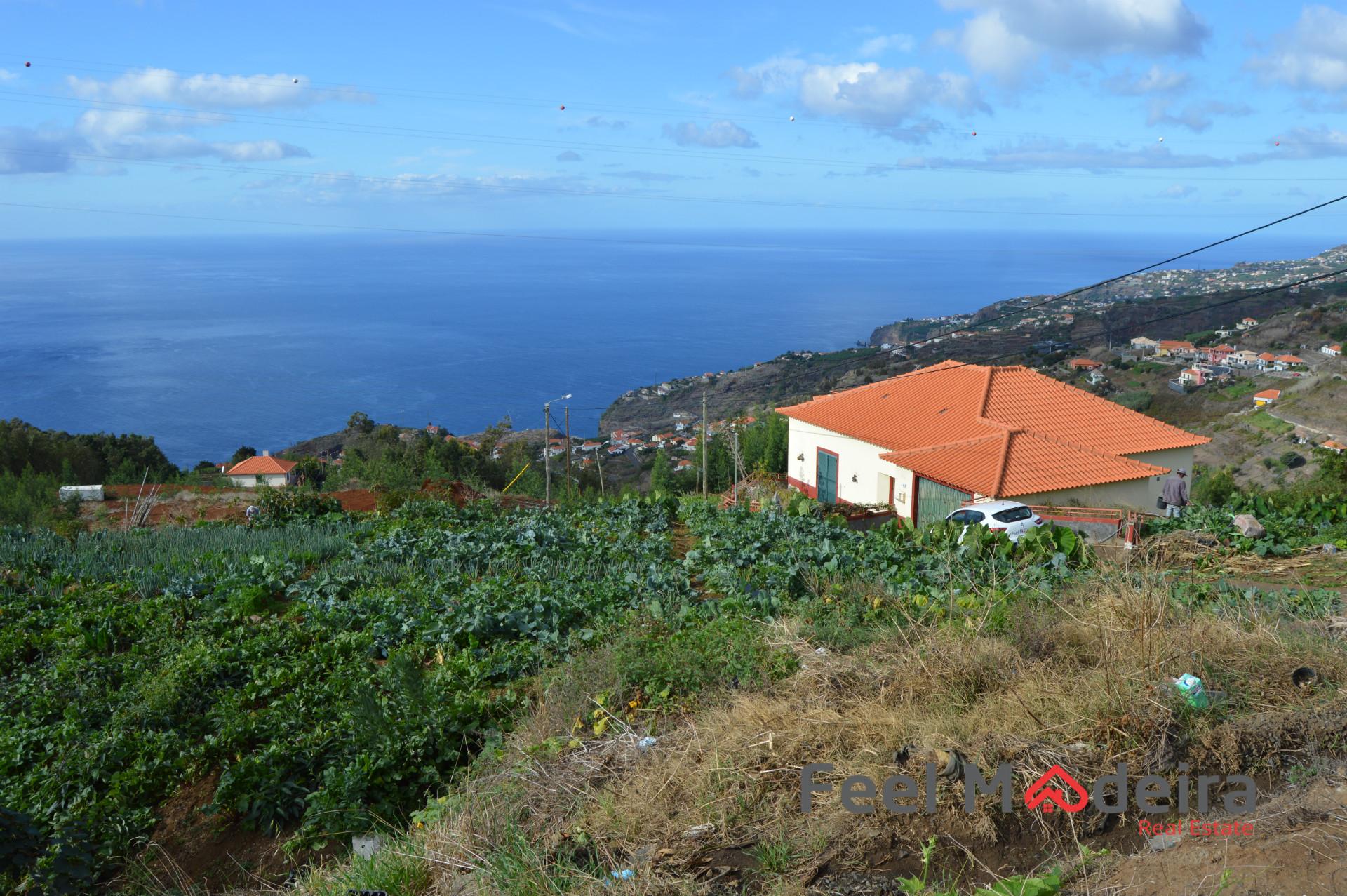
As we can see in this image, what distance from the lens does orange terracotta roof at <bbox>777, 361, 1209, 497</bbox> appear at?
70.0 ft

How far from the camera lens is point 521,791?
5.11m

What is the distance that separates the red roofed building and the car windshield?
387 centimetres

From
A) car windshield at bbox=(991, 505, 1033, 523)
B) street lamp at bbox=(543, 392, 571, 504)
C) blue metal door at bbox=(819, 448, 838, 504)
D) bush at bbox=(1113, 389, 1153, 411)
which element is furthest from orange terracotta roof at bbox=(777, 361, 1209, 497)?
bush at bbox=(1113, 389, 1153, 411)

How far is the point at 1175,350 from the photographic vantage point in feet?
209

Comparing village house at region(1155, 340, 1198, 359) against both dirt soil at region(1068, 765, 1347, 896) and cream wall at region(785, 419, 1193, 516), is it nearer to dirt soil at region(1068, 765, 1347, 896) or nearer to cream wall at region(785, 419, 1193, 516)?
cream wall at region(785, 419, 1193, 516)

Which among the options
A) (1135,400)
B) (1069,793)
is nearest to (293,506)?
(1069,793)

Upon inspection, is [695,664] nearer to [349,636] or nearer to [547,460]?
[349,636]

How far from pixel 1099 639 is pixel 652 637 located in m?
3.54

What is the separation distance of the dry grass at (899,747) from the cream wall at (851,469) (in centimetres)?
1744

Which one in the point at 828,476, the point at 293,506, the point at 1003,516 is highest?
the point at 293,506

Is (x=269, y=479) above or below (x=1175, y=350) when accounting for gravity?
below

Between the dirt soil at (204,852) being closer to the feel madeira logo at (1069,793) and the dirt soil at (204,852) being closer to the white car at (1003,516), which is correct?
the feel madeira logo at (1069,793)

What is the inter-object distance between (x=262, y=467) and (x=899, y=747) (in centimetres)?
3925

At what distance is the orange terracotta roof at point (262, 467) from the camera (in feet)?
124
